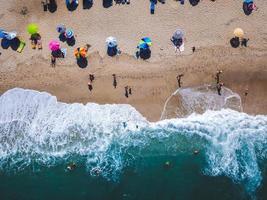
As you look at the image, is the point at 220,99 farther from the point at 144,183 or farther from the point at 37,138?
the point at 37,138

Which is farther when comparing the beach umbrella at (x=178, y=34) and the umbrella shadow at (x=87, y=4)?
the umbrella shadow at (x=87, y=4)

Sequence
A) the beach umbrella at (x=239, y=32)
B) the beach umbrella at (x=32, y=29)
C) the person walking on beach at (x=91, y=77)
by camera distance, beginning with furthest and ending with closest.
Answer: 1. the person walking on beach at (x=91, y=77)
2. the beach umbrella at (x=32, y=29)
3. the beach umbrella at (x=239, y=32)

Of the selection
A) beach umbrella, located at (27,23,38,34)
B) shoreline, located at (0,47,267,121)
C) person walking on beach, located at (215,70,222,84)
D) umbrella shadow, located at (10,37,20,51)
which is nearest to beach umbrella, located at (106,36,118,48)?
shoreline, located at (0,47,267,121)

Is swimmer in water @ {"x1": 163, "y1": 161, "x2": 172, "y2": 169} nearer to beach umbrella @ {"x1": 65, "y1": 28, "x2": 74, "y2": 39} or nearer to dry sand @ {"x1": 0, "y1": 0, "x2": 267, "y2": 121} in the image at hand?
dry sand @ {"x1": 0, "y1": 0, "x2": 267, "y2": 121}

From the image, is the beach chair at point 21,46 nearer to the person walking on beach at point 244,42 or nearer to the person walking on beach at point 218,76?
the person walking on beach at point 218,76

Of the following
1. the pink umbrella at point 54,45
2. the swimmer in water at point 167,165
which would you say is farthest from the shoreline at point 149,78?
the swimmer in water at point 167,165

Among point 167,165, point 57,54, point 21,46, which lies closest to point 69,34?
point 57,54
